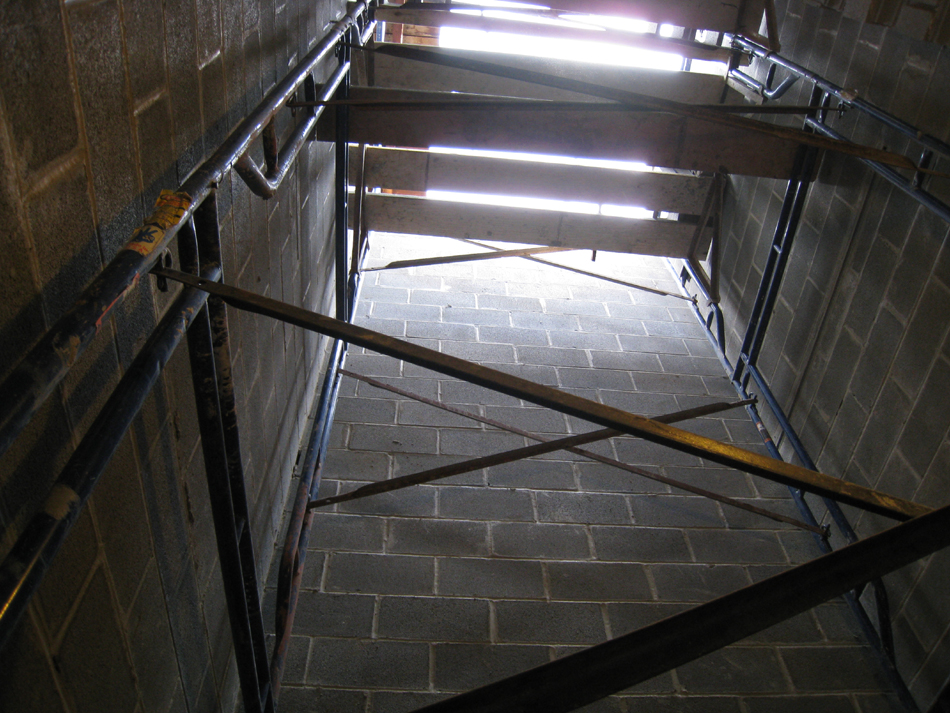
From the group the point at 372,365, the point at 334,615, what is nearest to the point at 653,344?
the point at 372,365

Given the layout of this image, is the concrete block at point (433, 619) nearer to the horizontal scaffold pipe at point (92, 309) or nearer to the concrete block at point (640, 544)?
the concrete block at point (640, 544)

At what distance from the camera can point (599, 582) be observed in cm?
288

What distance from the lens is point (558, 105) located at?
9.20 feet

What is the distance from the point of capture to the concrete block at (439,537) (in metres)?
2.95

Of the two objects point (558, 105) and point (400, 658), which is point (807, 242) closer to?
point (558, 105)

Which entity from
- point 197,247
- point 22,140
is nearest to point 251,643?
point 197,247

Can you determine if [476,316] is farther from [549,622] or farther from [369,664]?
[369,664]

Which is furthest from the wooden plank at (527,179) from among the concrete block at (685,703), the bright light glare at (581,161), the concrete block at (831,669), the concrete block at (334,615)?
the concrete block at (685,703)

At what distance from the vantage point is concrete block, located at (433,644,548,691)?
245cm

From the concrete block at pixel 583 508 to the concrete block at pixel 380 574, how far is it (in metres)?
0.60

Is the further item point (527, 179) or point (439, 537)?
point (527, 179)

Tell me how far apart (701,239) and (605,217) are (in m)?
0.60

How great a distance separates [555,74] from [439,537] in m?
2.63

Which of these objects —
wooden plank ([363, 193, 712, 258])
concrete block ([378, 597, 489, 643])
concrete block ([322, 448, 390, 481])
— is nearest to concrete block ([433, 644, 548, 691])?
concrete block ([378, 597, 489, 643])
